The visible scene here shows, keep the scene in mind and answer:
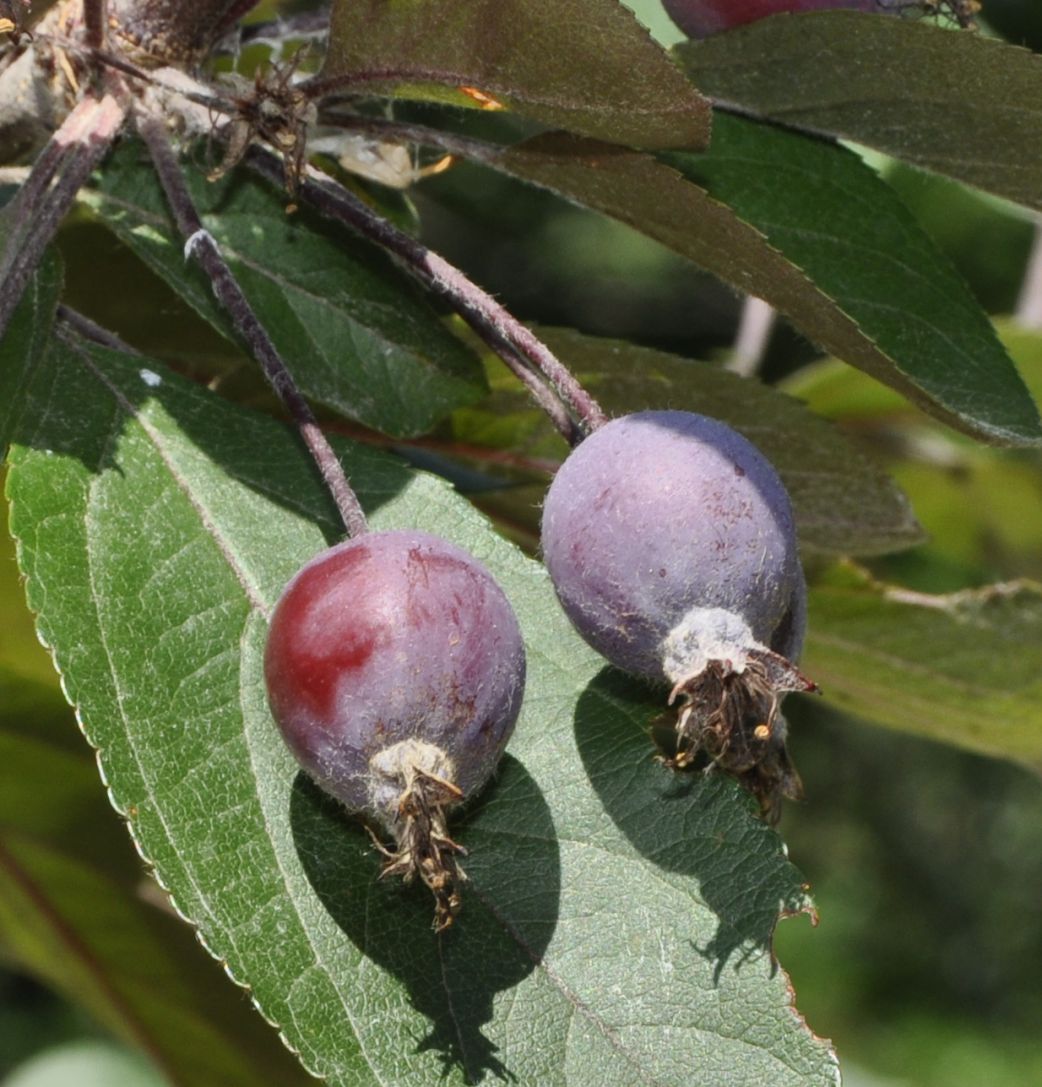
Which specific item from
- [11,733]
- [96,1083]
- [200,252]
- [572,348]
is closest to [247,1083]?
[96,1083]

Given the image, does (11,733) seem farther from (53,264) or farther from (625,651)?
(625,651)

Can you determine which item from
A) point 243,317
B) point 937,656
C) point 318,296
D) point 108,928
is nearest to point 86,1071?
point 108,928

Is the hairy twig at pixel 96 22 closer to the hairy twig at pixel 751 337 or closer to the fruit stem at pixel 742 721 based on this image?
the fruit stem at pixel 742 721

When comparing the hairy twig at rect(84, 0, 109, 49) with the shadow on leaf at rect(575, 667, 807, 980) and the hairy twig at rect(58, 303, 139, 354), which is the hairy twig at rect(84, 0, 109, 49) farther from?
the shadow on leaf at rect(575, 667, 807, 980)

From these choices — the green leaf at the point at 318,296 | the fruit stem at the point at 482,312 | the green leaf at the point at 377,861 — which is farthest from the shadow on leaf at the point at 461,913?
the green leaf at the point at 318,296

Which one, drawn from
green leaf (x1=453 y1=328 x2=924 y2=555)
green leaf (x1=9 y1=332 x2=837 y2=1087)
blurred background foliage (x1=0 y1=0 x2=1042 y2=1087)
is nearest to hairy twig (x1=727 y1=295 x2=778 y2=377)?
blurred background foliage (x1=0 y1=0 x2=1042 y2=1087)

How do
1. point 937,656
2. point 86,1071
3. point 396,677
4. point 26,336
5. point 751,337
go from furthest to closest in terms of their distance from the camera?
1. point 86,1071
2. point 751,337
3. point 937,656
4. point 26,336
5. point 396,677

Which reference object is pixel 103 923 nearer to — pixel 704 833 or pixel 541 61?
pixel 704 833

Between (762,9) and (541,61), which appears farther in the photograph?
(762,9)

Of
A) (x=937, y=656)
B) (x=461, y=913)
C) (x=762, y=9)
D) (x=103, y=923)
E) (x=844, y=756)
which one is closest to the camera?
(x=461, y=913)
